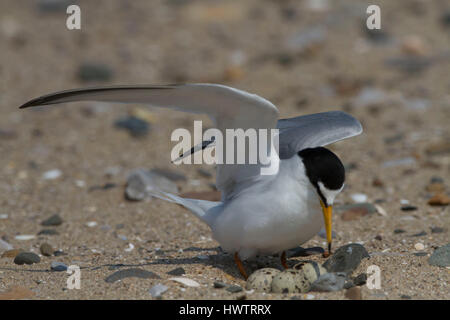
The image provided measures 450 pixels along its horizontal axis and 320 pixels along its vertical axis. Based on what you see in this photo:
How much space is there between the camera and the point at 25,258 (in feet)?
13.7

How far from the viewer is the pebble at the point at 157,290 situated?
11.2 feet

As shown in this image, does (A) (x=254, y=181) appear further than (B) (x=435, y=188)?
No

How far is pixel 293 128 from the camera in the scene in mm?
4320

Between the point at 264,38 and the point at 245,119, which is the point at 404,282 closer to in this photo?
the point at 245,119

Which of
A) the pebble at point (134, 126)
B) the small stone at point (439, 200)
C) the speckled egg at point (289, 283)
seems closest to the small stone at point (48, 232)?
the speckled egg at point (289, 283)

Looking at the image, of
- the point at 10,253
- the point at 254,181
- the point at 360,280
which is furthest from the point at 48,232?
the point at 360,280

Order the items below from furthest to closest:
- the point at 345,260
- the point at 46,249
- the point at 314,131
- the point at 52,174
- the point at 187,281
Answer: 1. the point at 52,174
2. the point at 46,249
3. the point at 314,131
4. the point at 345,260
5. the point at 187,281

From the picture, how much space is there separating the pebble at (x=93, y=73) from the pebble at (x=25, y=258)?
4.71 meters

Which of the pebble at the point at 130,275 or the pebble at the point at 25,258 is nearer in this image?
the pebble at the point at 130,275

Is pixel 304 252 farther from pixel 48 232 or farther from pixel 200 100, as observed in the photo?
pixel 48 232

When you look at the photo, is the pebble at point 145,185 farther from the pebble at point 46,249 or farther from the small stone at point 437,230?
the small stone at point 437,230

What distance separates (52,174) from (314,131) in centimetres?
306

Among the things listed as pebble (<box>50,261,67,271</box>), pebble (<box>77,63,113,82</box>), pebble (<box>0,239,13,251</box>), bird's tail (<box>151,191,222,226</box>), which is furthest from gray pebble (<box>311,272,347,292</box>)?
pebble (<box>77,63,113,82</box>)
